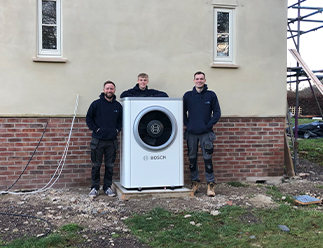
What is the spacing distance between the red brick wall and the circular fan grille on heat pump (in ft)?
3.62

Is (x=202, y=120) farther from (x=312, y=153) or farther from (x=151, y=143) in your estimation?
(x=312, y=153)

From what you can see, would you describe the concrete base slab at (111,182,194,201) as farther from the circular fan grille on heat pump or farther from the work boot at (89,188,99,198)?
the circular fan grille on heat pump

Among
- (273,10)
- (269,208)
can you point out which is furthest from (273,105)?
(269,208)

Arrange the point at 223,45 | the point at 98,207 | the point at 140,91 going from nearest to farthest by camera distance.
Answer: the point at 98,207, the point at 140,91, the point at 223,45

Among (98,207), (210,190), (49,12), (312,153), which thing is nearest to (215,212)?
(210,190)

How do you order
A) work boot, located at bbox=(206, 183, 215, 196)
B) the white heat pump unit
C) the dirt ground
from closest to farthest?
the dirt ground < the white heat pump unit < work boot, located at bbox=(206, 183, 215, 196)

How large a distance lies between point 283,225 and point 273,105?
3150 millimetres

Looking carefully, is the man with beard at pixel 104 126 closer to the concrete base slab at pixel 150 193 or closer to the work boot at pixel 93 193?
the work boot at pixel 93 193

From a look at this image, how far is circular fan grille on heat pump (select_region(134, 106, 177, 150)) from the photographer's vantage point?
553 centimetres

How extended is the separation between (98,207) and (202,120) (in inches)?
80.2

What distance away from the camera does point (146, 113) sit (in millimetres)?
5586

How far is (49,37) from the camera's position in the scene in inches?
249

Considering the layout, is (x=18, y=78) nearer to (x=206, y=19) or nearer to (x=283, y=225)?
(x=206, y=19)

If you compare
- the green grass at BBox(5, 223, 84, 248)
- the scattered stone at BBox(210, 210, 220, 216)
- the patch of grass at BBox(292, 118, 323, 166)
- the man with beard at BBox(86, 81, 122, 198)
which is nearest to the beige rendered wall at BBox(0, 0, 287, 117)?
the man with beard at BBox(86, 81, 122, 198)
